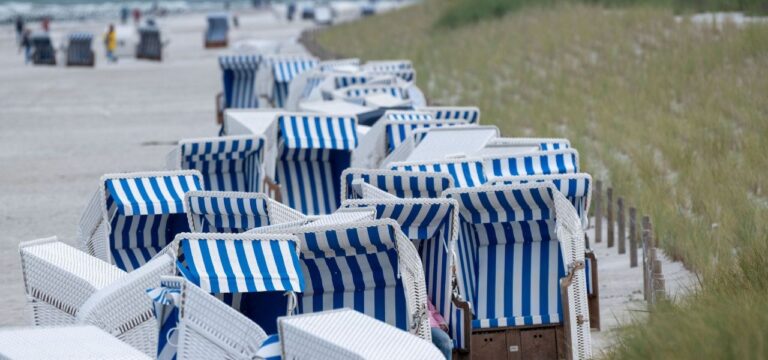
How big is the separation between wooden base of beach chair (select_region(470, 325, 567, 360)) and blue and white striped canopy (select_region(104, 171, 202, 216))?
8.51ft

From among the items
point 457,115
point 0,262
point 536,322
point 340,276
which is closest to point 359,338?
point 340,276

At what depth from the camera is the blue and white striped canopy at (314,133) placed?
13.9 metres

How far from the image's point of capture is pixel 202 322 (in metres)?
7.22

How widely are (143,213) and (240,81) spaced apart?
16.2 metres

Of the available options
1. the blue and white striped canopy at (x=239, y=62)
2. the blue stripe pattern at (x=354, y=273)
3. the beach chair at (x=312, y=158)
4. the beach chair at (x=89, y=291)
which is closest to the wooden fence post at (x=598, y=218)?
the beach chair at (x=312, y=158)

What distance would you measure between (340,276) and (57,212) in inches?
340

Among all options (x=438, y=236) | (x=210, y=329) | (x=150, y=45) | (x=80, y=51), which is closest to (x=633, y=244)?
(x=438, y=236)

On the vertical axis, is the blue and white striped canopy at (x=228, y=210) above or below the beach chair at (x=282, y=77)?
above

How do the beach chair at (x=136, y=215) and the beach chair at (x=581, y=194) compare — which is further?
the beach chair at (x=136, y=215)

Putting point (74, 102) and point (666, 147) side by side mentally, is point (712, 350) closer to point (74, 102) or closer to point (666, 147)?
point (666, 147)

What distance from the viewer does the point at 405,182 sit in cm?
1018

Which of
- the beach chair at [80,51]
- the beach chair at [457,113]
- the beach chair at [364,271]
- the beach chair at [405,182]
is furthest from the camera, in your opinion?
the beach chair at [80,51]

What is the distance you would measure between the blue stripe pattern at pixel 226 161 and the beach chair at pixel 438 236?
4.01 metres

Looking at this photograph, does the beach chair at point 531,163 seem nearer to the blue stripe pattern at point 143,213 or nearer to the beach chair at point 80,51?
the blue stripe pattern at point 143,213
